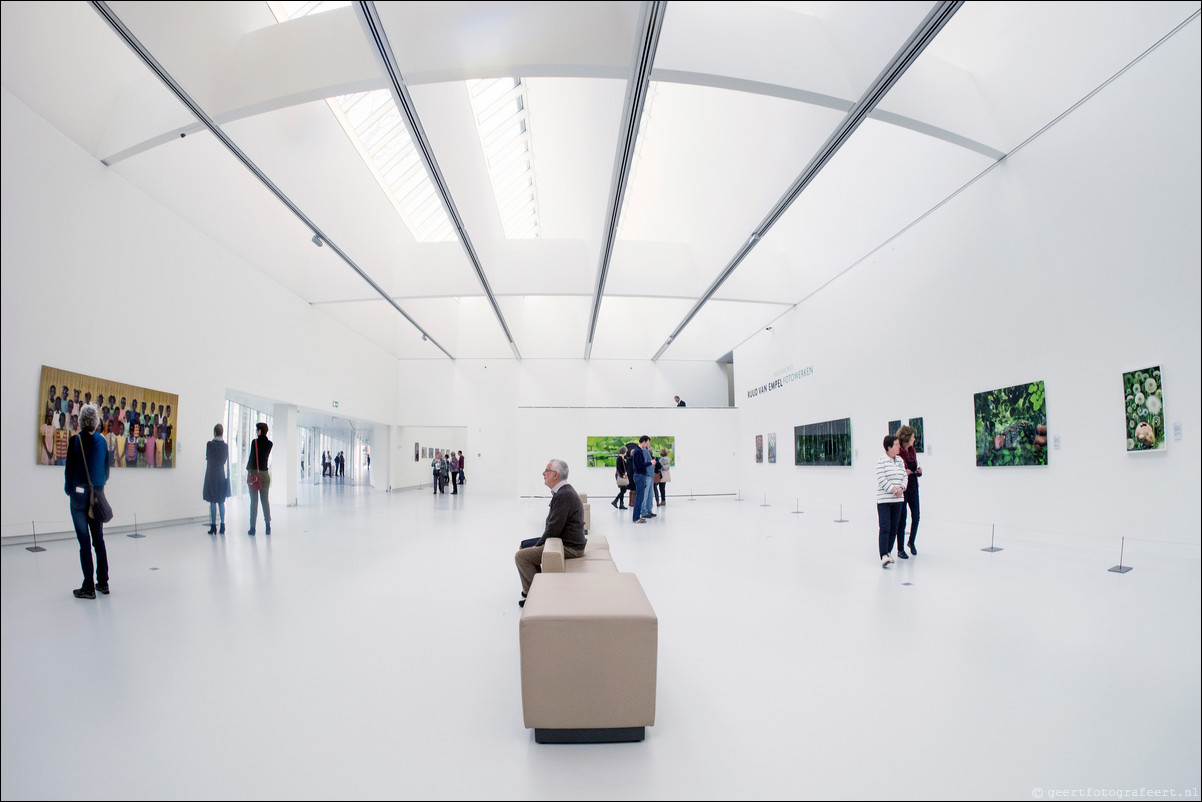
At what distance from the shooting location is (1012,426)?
8.38m

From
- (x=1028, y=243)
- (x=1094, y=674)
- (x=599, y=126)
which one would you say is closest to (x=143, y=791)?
(x=1094, y=674)

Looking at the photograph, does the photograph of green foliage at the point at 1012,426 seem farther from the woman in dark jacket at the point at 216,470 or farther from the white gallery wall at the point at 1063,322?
the woman in dark jacket at the point at 216,470

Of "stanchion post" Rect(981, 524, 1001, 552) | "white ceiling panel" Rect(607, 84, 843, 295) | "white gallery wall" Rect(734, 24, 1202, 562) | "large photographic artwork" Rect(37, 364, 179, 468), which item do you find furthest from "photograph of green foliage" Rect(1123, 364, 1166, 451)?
"large photographic artwork" Rect(37, 364, 179, 468)

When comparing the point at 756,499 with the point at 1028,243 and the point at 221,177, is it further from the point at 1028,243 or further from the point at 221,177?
the point at 221,177

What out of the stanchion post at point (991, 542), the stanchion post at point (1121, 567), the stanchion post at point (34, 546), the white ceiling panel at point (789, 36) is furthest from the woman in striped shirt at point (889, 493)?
the stanchion post at point (34, 546)

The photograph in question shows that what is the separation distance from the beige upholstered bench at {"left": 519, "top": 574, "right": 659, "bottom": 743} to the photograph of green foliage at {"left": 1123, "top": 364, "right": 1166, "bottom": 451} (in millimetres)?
6516

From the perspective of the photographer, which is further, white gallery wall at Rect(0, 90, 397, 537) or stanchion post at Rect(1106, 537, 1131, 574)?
stanchion post at Rect(1106, 537, 1131, 574)

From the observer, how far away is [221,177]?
11.0ft

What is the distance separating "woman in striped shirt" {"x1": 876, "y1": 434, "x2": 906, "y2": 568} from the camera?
7090 mm

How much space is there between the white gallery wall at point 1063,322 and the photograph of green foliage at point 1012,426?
155 millimetres

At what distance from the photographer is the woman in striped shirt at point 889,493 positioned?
279 inches

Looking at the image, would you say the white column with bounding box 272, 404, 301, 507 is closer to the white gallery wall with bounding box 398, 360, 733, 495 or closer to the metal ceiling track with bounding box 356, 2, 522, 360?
the metal ceiling track with bounding box 356, 2, 522, 360

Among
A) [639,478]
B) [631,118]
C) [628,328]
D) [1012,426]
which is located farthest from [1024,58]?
[628,328]

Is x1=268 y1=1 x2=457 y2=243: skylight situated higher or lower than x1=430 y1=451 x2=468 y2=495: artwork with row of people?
higher
